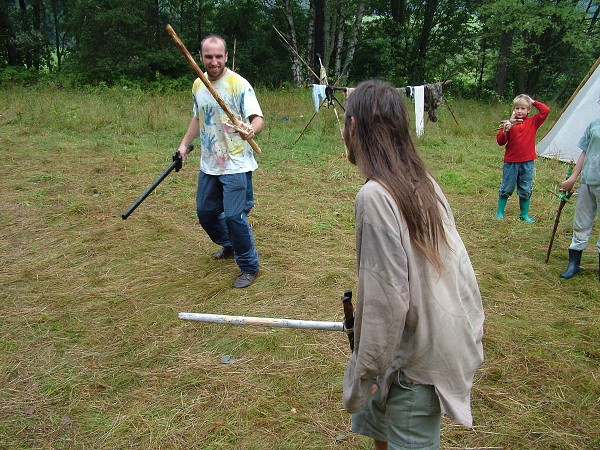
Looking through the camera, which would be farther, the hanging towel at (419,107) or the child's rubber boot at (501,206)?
the hanging towel at (419,107)

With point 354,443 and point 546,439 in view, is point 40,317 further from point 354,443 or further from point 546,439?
point 546,439

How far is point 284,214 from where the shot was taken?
227 inches

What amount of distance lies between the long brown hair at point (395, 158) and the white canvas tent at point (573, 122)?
805 cm

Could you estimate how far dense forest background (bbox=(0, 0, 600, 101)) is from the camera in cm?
1623

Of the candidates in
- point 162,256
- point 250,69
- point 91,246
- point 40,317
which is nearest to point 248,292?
point 162,256

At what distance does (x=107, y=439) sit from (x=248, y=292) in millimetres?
1657

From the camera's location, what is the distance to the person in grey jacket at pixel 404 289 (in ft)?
4.59

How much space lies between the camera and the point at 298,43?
63.1 feet

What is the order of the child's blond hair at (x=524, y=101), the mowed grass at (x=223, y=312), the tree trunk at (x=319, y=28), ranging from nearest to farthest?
the mowed grass at (x=223, y=312) → the child's blond hair at (x=524, y=101) → the tree trunk at (x=319, y=28)

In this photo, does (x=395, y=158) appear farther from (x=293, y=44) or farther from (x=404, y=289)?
(x=293, y=44)

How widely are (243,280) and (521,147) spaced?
3.60m

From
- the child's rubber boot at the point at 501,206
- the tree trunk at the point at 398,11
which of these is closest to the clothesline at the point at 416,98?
the child's rubber boot at the point at 501,206

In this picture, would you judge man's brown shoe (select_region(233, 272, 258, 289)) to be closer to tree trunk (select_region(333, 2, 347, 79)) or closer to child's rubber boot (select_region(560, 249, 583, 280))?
child's rubber boot (select_region(560, 249, 583, 280))

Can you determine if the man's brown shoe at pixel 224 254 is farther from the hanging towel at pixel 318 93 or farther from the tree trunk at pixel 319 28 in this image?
the tree trunk at pixel 319 28
